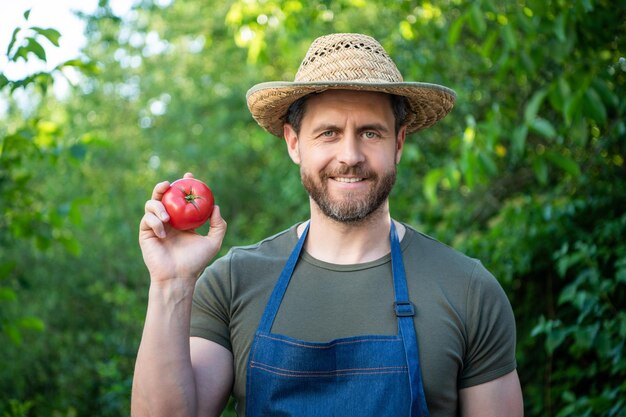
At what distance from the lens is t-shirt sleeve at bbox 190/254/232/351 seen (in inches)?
93.8

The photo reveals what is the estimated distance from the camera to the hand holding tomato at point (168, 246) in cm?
222

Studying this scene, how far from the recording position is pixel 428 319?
230 cm

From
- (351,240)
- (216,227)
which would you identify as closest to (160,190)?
(216,227)

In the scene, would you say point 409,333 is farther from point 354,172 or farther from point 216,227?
point 216,227

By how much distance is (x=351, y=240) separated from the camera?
248cm

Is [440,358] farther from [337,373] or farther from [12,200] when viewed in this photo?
[12,200]

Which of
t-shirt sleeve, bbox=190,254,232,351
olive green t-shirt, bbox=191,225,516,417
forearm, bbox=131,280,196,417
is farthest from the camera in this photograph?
t-shirt sleeve, bbox=190,254,232,351

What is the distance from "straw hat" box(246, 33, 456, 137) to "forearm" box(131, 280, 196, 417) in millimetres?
769

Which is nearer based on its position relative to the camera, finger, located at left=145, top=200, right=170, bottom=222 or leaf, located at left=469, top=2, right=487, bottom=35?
finger, located at left=145, top=200, right=170, bottom=222

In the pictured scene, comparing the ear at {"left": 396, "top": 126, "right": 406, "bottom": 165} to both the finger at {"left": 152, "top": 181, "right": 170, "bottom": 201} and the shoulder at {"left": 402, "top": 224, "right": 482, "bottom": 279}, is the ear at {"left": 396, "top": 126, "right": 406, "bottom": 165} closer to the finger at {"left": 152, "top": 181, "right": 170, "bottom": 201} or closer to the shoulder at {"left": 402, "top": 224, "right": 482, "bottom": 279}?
the shoulder at {"left": 402, "top": 224, "right": 482, "bottom": 279}

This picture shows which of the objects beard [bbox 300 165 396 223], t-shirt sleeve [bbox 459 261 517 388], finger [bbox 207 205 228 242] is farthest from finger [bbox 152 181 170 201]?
t-shirt sleeve [bbox 459 261 517 388]

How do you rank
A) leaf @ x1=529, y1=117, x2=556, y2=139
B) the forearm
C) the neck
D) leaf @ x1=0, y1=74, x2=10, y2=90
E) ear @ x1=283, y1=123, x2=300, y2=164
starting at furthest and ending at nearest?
leaf @ x1=529, y1=117, x2=556, y2=139
leaf @ x1=0, y1=74, x2=10, y2=90
ear @ x1=283, y1=123, x2=300, y2=164
the neck
the forearm

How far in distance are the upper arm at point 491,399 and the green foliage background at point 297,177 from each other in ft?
3.84

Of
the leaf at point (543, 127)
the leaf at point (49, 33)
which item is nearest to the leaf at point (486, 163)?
the leaf at point (543, 127)
